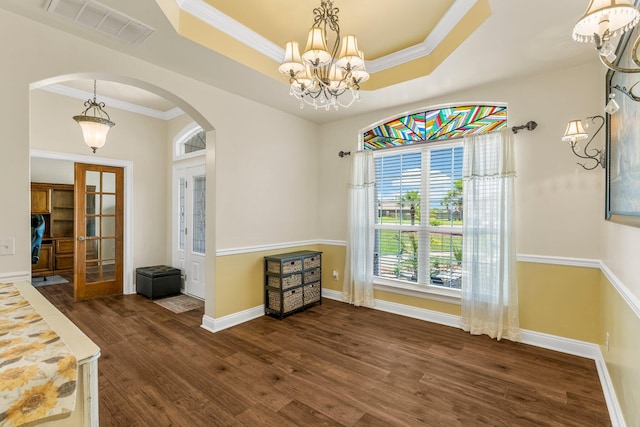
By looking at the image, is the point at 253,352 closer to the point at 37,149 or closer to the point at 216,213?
the point at 216,213

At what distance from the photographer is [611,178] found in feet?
6.91

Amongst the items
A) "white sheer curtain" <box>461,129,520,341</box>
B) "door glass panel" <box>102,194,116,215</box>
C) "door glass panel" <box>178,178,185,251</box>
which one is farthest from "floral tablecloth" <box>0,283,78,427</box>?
"door glass panel" <box>102,194,116,215</box>

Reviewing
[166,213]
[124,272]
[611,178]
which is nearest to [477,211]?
[611,178]

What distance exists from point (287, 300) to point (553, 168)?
329 cm

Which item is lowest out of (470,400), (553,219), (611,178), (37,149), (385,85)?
(470,400)

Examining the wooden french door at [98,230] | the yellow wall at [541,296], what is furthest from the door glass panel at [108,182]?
the yellow wall at [541,296]

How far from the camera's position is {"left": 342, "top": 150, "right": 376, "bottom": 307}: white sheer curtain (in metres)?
4.17

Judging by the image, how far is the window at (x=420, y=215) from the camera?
3621 millimetres

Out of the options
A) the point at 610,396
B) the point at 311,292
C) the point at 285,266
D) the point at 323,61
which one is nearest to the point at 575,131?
the point at 610,396

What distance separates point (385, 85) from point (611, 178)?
7.26 feet

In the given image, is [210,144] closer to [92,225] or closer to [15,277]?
[15,277]

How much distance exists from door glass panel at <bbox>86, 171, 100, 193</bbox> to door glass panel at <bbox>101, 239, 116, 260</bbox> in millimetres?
822

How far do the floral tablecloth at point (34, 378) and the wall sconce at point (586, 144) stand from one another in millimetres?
3526

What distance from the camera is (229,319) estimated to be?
355 cm
